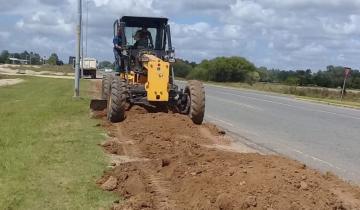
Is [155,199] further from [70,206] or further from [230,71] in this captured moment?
[230,71]

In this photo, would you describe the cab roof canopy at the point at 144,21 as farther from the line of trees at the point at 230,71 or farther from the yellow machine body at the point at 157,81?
the line of trees at the point at 230,71

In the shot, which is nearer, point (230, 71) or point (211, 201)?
point (211, 201)

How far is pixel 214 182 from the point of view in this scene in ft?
24.6

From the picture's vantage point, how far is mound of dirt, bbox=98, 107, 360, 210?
668 cm

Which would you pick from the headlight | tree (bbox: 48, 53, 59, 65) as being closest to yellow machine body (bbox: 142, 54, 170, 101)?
the headlight

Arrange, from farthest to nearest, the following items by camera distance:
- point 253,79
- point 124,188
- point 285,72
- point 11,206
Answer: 1. point 285,72
2. point 253,79
3. point 124,188
4. point 11,206

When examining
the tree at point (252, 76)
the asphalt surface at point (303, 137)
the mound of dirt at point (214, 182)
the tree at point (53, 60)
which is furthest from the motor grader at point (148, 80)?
the tree at point (53, 60)

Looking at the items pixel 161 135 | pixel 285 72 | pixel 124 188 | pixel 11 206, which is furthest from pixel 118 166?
pixel 285 72

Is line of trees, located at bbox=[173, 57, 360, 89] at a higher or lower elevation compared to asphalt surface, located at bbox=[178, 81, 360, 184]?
lower

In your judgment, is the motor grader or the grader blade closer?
the motor grader

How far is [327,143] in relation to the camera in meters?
13.9

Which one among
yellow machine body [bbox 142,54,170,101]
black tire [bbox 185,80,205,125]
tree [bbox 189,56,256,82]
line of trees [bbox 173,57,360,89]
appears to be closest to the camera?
black tire [bbox 185,80,205,125]

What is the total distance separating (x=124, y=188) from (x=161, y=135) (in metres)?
4.59

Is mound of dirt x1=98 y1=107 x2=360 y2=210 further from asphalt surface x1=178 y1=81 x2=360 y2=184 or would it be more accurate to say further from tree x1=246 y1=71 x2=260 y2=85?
tree x1=246 y1=71 x2=260 y2=85
